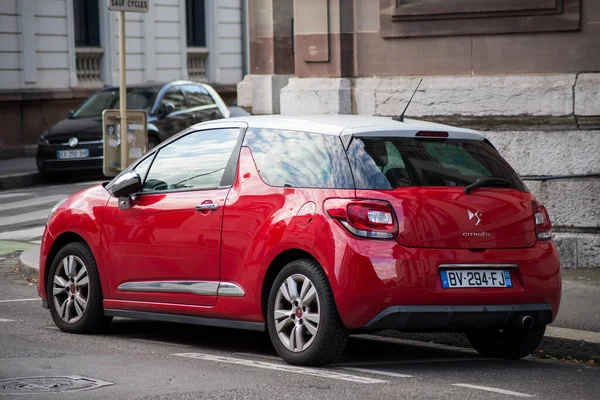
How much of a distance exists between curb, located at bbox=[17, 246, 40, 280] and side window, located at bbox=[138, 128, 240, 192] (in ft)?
12.8

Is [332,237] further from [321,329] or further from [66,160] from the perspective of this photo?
[66,160]

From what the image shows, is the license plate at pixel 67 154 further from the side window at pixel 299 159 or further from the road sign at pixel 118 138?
the side window at pixel 299 159

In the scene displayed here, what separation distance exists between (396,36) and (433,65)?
495 mm

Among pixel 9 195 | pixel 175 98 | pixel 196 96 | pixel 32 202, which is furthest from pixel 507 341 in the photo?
pixel 196 96

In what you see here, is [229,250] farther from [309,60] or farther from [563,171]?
[309,60]

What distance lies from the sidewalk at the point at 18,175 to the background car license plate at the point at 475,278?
1692 cm

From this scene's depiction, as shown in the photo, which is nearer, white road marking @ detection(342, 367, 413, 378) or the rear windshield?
white road marking @ detection(342, 367, 413, 378)

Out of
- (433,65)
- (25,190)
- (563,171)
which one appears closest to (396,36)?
(433,65)

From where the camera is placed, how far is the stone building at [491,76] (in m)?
12.3

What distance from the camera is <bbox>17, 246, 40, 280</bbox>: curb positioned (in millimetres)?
13117

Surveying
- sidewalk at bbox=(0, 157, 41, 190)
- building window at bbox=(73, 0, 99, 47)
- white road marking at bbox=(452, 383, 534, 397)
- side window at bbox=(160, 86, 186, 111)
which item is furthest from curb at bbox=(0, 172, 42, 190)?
white road marking at bbox=(452, 383, 534, 397)

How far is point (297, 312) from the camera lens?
26.3ft

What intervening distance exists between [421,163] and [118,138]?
Answer: 834 centimetres

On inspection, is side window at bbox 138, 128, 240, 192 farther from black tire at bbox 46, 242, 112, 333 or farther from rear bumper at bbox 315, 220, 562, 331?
rear bumper at bbox 315, 220, 562, 331
